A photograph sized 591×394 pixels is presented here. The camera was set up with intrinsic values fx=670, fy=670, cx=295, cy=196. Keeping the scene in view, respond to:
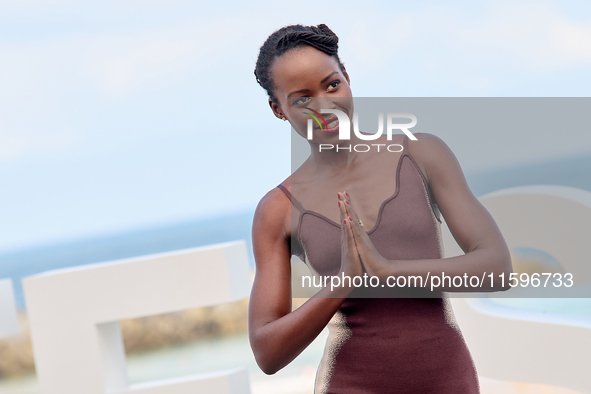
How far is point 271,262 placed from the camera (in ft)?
4.50

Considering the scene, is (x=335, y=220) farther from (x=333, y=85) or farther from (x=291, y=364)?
(x=291, y=364)

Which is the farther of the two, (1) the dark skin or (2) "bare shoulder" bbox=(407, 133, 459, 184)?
(2) "bare shoulder" bbox=(407, 133, 459, 184)

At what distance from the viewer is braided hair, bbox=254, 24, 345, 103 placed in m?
1.37

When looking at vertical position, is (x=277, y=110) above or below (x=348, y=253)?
above

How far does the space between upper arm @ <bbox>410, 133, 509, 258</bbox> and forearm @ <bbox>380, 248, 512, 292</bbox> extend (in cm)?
2

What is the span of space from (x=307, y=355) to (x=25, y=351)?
4.62 meters

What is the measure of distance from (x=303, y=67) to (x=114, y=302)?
207 centimetres

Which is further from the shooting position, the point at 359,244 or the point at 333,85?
the point at 333,85

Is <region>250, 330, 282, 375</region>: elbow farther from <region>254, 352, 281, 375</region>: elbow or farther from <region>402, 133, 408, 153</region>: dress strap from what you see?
<region>402, 133, 408, 153</region>: dress strap

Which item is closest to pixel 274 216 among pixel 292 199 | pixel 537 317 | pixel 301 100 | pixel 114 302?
pixel 292 199

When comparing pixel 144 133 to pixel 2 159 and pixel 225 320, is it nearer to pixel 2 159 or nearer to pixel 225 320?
pixel 2 159

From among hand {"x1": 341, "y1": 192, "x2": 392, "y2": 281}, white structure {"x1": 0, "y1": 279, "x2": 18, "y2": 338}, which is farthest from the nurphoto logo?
white structure {"x1": 0, "y1": 279, "x2": 18, "y2": 338}

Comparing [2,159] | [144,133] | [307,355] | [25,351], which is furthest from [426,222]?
[2,159]

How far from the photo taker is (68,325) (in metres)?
3.15
